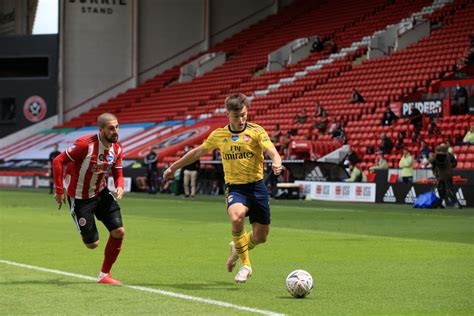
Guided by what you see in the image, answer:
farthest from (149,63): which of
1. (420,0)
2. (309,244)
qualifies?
(309,244)

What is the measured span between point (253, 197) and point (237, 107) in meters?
1.02

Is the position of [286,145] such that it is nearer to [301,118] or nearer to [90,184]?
[301,118]

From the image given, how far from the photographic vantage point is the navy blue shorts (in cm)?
1077

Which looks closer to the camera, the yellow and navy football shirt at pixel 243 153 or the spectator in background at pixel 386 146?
the yellow and navy football shirt at pixel 243 153

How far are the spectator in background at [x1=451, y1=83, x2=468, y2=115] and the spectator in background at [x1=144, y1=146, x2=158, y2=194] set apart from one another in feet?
40.9

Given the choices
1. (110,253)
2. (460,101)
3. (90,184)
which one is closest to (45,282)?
(110,253)

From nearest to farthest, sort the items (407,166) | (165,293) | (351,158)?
(165,293)
(407,166)
(351,158)

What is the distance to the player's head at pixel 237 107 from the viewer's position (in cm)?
1058

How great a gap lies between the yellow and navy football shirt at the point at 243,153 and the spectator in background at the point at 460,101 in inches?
989

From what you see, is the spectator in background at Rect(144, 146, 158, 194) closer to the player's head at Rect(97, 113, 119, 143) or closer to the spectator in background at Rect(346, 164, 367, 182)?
the spectator in background at Rect(346, 164, 367, 182)

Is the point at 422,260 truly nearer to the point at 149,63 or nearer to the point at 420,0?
the point at 420,0

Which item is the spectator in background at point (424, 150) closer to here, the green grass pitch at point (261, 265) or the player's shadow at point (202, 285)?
the green grass pitch at point (261, 265)

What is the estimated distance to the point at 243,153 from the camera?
35.4ft

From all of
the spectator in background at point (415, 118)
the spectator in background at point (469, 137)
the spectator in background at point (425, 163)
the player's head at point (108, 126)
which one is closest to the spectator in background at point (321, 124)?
the spectator in background at point (415, 118)
